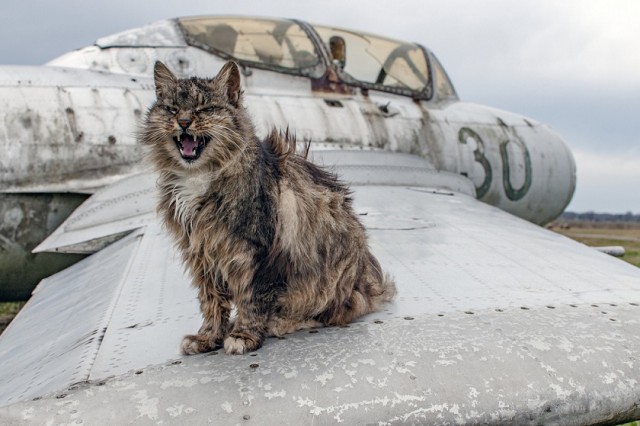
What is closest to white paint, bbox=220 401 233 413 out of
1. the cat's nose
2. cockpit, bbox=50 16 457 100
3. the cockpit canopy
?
the cat's nose

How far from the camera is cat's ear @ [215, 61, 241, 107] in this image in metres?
2.28

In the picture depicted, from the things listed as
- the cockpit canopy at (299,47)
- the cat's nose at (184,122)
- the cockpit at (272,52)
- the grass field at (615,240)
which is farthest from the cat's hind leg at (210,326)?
the grass field at (615,240)

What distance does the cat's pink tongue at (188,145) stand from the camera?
219 cm

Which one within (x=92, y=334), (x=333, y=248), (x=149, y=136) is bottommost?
(x=92, y=334)

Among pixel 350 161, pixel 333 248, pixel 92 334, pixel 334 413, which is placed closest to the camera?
pixel 334 413

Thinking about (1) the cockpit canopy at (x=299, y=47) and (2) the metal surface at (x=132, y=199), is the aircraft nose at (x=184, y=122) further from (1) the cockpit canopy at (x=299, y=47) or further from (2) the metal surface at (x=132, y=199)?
(1) the cockpit canopy at (x=299, y=47)

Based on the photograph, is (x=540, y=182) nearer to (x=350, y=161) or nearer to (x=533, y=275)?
(x=350, y=161)

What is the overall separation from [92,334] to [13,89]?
3674mm

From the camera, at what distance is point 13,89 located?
18.8ft

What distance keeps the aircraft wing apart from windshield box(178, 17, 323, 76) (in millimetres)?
3040

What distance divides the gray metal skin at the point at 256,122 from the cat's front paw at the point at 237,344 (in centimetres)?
259

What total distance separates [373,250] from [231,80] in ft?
7.39

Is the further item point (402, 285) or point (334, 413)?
point (402, 285)

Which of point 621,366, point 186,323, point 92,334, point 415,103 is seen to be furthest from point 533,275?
point 415,103
